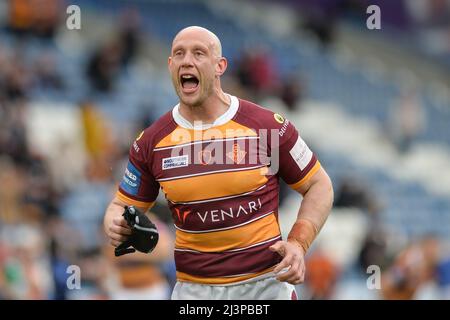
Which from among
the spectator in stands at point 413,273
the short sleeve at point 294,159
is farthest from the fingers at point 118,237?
the spectator in stands at point 413,273

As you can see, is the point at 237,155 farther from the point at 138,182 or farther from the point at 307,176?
the point at 138,182

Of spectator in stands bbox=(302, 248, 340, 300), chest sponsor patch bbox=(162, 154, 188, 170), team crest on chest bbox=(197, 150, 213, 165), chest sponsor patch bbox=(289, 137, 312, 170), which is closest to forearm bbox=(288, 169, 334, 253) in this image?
chest sponsor patch bbox=(289, 137, 312, 170)

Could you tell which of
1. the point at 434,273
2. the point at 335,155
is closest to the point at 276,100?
the point at 335,155

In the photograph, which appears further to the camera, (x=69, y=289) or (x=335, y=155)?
(x=335, y=155)

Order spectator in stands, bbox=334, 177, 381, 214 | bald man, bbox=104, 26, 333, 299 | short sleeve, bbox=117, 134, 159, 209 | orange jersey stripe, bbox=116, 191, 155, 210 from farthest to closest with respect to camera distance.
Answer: spectator in stands, bbox=334, 177, 381, 214
orange jersey stripe, bbox=116, 191, 155, 210
short sleeve, bbox=117, 134, 159, 209
bald man, bbox=104, 26, 333, 299

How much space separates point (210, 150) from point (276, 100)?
1317 centimetres

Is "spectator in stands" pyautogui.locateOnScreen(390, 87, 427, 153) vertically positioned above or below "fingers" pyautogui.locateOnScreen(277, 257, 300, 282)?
below

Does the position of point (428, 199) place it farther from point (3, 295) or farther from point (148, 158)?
point (148, 158)

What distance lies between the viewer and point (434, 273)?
12.7 m

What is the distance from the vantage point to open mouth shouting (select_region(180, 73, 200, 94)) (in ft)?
20.4

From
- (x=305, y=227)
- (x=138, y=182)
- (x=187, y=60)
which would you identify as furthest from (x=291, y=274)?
(x=187, y=60)

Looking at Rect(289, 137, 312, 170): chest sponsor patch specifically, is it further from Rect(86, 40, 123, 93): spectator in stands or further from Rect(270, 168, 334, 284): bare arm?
Rect(86, 40, 123, 93): spectator in stands

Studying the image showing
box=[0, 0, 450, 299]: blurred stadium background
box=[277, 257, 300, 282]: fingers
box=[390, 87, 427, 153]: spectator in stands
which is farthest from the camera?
box=[390, 87, 427, 153]: spectator in stands

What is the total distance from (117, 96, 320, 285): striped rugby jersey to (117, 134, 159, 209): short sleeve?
0.12 feet
